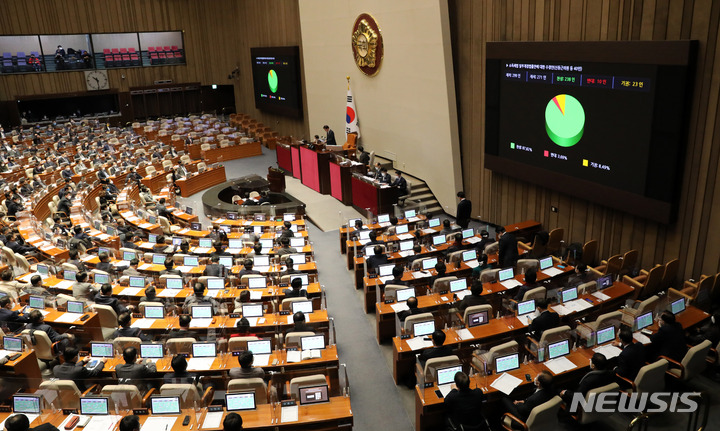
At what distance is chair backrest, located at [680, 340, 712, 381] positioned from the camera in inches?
274

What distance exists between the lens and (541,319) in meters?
7.91

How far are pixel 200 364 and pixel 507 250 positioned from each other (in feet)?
20.4

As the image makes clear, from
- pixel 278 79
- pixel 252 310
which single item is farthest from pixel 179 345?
pixel 278 79

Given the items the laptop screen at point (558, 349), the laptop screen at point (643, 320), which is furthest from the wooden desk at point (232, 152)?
the laptop screen at point (643, 320)

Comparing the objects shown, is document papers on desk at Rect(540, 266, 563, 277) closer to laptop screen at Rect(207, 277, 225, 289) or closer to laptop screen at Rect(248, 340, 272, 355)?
laptop screen at Rect(248, 340, 272, 355)

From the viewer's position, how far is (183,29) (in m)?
33.1

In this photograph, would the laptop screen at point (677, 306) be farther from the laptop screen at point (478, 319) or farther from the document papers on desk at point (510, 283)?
the laptop screen at point (478, 319)

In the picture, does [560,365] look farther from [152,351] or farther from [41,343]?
[41,343]

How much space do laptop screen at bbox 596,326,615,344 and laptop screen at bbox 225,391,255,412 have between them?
15.9ft

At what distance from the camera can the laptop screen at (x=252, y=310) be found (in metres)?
8.92

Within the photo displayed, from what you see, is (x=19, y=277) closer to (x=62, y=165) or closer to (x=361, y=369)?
(x=361, y=369)

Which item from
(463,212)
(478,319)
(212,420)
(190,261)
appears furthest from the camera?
(463,212)

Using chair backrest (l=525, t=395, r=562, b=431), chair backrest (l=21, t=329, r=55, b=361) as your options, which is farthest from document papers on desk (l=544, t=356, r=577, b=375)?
chair backrest (l=21, t=329, r=55, b=361)

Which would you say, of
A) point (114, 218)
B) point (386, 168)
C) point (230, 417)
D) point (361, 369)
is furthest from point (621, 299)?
point (114, 218)
